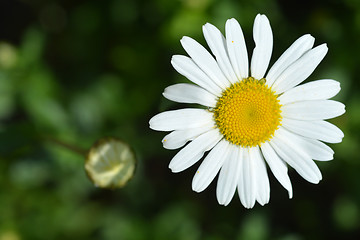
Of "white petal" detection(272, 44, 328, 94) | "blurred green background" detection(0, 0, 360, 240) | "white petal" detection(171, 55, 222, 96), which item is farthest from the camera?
"blurred green background" detection(0, 0, 360, 240)

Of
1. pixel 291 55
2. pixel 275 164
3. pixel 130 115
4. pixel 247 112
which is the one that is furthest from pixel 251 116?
pixel 130 115

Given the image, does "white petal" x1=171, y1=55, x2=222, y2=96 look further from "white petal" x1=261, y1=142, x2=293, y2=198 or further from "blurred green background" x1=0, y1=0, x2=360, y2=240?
"blurred green background" x1=0, y1=0, x2=360, y2=240

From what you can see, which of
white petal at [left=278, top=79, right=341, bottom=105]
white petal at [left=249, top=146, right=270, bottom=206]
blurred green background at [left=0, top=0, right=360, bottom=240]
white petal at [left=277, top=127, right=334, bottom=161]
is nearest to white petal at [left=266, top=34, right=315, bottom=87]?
white petal at [left=278, top=79, right=341, bottom=105]

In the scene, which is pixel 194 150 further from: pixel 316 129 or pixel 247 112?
pixel 316 129

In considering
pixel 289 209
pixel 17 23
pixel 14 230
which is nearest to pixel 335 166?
pixel 289 209

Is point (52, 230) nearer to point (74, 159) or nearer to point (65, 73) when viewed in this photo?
point (74, 159)

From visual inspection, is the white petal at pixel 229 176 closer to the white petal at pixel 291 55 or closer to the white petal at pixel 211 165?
the white petal at pixel 211 165
